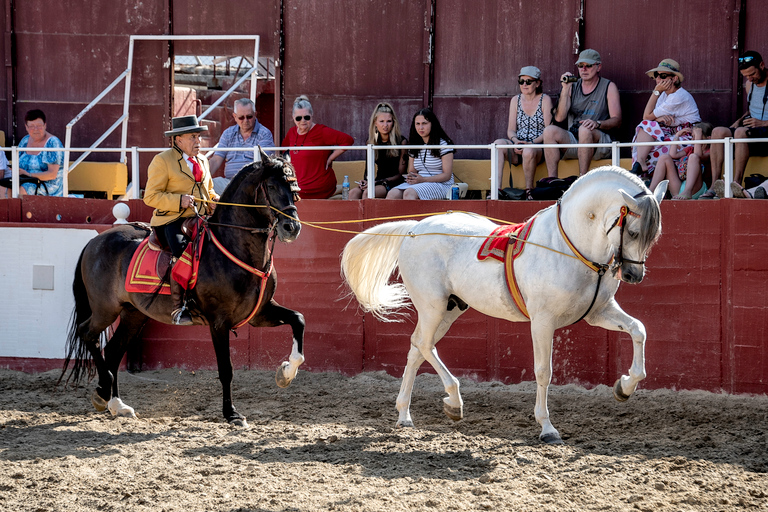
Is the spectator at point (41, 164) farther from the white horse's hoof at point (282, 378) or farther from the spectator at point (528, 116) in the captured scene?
the spectator at point (528, 116)

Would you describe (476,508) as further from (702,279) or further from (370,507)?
(702,279)

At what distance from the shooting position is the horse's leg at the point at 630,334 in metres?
6.18

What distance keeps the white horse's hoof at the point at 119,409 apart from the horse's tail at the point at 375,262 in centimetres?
218

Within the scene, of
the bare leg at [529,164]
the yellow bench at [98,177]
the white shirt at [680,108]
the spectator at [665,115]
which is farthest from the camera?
the yellow bench at [98,177]

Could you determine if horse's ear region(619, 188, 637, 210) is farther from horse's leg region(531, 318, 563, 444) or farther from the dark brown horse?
the dark brown horse

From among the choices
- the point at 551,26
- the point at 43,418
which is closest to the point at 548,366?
the point at 43,418

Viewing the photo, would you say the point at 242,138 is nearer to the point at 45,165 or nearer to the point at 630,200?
the point at 45,165

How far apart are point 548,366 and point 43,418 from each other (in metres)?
4.23

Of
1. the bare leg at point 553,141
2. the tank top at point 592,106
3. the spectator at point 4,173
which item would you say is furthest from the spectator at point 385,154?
the spectator at point 4,173

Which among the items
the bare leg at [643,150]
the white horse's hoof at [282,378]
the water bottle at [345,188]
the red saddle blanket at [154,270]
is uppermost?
the bare leg at [643,150]

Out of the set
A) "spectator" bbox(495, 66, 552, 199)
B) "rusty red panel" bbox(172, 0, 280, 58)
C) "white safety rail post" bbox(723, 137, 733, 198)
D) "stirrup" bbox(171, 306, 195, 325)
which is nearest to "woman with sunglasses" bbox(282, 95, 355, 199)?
"spectator" bbox(495, 66, 552, 199)

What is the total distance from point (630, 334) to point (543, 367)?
2.17 feet

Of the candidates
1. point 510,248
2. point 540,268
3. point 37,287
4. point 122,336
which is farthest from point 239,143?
point 540,268

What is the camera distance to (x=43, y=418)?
25.0 feet
